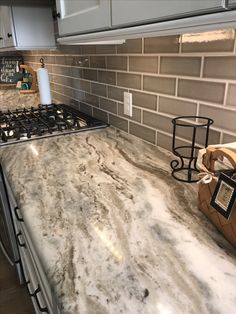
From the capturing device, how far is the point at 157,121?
4.03 ft

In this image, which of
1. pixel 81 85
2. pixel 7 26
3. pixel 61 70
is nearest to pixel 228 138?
pixel 81 85

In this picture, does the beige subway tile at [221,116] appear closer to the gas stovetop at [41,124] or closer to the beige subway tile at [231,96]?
the beige subway tile at [231,96]

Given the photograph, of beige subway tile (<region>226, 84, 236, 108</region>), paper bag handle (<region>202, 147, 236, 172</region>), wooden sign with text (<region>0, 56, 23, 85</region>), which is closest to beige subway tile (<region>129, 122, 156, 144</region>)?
beige subway tile (<region>226, 84, 236, 108</region>)

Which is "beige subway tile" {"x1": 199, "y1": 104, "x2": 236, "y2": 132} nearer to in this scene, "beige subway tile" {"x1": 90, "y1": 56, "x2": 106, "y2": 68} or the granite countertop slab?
the granite countertop slab

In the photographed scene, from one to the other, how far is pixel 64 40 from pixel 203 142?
0.69 meters

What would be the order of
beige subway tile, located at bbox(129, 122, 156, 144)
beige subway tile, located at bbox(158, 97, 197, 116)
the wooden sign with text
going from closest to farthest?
beige subway tile, located at bbox(158, 97, 197, 116) < beige subway tile, located at bbox(129, 122, 156, 144) < the wooden sign with text

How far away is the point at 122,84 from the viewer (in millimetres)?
1425

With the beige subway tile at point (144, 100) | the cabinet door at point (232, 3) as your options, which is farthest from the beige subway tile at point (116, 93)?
the cabinet door at point (232, 3)

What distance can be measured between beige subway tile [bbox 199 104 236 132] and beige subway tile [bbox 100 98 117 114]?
2.13ft

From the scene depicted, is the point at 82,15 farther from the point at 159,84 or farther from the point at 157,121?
the point at 157,121

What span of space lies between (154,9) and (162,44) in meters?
0.52

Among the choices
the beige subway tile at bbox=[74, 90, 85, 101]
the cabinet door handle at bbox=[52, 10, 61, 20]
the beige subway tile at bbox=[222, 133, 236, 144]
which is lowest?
the beige subway tile at bbox=[74, 90, 85, 101]

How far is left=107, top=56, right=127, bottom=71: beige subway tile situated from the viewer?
54.0 inches

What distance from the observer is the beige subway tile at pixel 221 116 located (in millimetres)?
878
